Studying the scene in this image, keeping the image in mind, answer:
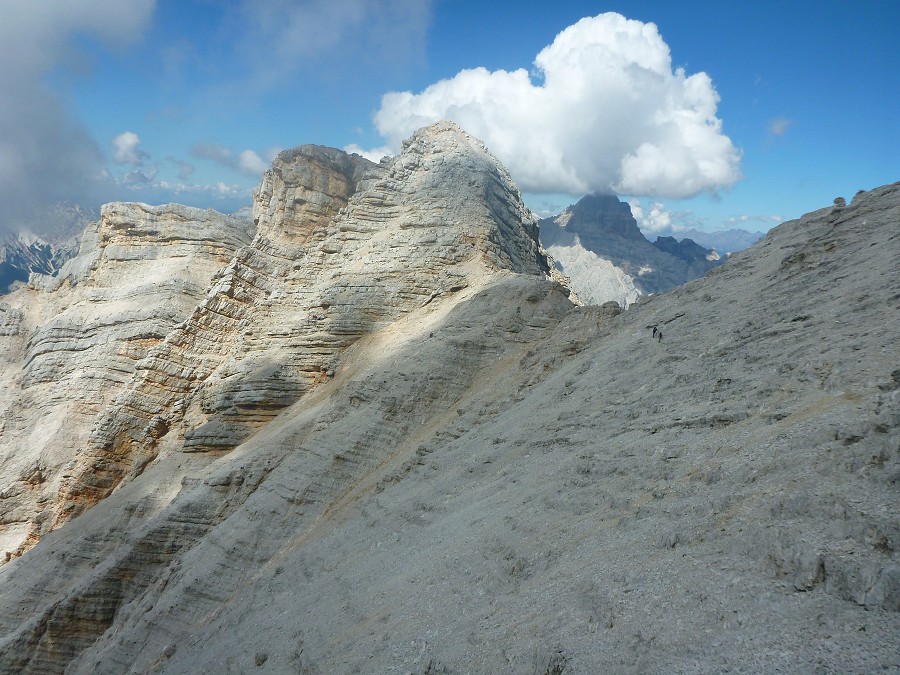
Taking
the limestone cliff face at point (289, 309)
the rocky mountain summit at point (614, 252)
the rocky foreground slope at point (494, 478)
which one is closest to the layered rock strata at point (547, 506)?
the rocky foreground slope at point (494, 478)

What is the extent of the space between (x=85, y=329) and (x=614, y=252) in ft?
299

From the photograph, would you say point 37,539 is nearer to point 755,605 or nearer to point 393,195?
point 393,195

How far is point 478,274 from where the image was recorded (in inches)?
987

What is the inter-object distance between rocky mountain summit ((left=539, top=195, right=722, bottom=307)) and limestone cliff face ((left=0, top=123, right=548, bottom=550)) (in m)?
67.2

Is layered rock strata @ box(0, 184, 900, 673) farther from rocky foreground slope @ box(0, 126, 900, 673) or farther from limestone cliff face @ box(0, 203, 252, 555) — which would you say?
limestone cliff face @ box(0, 203, 252, 555)

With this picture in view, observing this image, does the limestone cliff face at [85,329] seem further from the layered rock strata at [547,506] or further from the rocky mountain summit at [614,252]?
the rocky mountain summit at [614,252]

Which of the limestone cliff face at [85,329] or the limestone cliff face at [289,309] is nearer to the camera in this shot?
the limestone cliff face at [289,309]

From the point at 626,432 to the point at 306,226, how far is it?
2569cm

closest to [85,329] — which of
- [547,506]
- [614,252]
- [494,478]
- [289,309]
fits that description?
[289,309]

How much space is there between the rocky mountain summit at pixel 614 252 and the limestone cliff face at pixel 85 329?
6851 centimetres

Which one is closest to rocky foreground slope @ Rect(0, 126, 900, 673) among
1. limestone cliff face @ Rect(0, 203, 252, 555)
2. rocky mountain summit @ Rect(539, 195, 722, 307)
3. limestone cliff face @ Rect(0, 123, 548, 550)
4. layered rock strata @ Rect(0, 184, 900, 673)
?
layered rock strata @ Rect(0, 184, 900, 673)

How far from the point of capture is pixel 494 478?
13.5m

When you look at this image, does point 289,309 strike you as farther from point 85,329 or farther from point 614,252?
point 614,252

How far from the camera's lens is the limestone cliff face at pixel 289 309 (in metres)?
24.3
